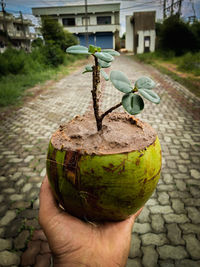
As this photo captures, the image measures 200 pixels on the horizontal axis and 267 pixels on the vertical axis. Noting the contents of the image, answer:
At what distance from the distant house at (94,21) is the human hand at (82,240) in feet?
99.0

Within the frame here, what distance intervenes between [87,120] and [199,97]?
242 inches

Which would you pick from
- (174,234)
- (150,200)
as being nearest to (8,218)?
(150,200)

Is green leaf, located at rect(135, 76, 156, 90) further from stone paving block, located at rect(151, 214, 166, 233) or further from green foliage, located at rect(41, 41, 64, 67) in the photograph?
green foliage, located at rect(41, 41, 64, 67)

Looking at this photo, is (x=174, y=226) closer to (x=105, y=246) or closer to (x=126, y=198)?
(x=105, y=246)

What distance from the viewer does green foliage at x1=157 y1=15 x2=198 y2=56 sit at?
15.4m

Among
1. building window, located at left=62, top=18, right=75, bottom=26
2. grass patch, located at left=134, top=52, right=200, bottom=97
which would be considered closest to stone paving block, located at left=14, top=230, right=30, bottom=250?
grass patch, located at left=134, top=52, right=200, bottom=97

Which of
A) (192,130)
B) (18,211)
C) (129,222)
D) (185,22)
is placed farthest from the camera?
(185,22)

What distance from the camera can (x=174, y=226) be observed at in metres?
2.10

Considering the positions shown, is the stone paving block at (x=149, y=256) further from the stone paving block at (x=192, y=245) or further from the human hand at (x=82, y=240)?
the human hand at (x=82, y=240)

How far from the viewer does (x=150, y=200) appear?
2.43 m

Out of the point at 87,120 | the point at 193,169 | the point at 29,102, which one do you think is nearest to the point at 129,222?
the point at 87,120

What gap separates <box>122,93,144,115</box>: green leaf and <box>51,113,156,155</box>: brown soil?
6.6 inches

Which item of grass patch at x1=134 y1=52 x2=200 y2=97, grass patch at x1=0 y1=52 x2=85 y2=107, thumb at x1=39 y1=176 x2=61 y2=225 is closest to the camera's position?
thumb at x1=39 y1=176 x2=61 y2=225

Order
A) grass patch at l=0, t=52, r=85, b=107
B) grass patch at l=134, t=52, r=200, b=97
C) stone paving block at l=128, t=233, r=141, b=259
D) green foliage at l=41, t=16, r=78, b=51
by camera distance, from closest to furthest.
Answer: stone paving block at l=128, t=233, r=141, b=259
grass patch at l=0, t=52, r=85, b=107
grass patch at l=134, t=52, r=200, b=97
green foliage at l=41, t=16, r=78, b=51
